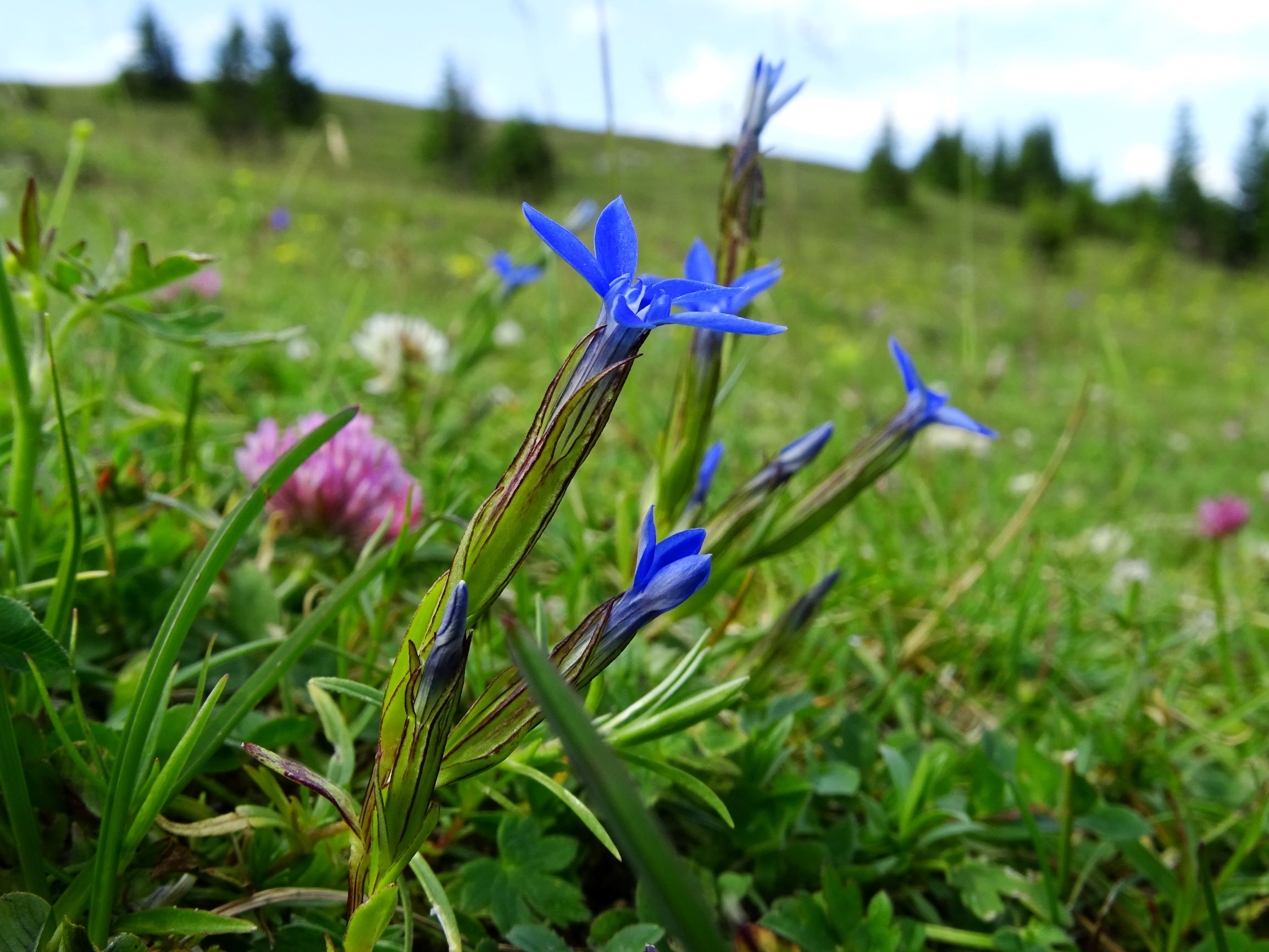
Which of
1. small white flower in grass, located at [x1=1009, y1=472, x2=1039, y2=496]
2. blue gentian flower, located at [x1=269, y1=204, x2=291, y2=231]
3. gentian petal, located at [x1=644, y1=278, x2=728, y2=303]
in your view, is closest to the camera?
gentian petal, located at [x1=644, y1=278, x2=728, y2=303]

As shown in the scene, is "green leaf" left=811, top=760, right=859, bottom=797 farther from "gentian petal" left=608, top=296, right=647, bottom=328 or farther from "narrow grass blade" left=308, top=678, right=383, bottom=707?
"gentian petal" left=608, top=296, right=647, bottom=328

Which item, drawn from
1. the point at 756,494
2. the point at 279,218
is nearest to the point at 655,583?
the point at 756,494

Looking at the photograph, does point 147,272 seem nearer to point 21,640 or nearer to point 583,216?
point 21,640

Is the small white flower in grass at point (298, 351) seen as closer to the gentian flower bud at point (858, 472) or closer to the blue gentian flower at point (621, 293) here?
the gentian flower bud at point (858, 472)

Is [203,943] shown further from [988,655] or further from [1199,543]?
[1199,543]

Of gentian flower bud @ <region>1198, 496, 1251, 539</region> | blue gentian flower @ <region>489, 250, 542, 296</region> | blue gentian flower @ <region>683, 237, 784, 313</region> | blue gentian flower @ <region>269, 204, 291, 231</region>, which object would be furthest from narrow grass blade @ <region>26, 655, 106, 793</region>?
blue gentian flower @ <region>269, 204, 291, 231</region>

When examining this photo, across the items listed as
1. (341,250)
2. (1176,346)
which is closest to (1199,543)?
(341,250)
